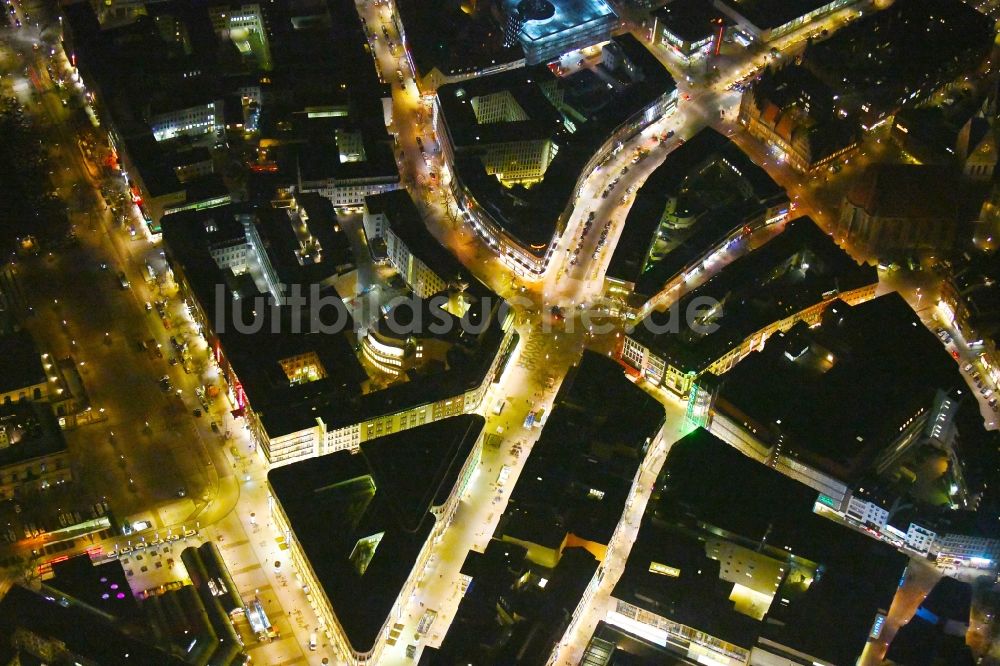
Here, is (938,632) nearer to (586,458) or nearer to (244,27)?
(586,458)

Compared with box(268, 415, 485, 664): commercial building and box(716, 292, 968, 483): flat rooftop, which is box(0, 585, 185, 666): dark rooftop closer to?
box(268, 415, 485, 664): commercial building

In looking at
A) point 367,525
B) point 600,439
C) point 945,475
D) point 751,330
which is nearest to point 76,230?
point 367,525

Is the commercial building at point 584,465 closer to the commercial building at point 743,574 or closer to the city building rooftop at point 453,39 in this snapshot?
the commercial building at point 743,574

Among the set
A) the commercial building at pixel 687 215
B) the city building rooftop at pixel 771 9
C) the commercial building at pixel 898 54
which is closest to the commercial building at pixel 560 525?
the commercial building at pixel 687 215

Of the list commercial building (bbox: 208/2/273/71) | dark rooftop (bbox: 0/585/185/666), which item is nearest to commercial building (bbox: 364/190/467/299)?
commercial building (bbox: 208/2/273/71)

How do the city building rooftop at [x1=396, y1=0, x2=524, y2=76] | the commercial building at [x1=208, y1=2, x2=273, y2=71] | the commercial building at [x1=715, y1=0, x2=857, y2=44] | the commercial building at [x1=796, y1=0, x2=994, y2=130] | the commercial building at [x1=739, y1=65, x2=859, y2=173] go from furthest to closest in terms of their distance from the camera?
the commercial building at [x1=715, y1=0, x2=857, y2=44], the commercial building at [x1=208, y1=2, x2=273, y2=71], the commercial building at [x1=796, y1=0, x2=994, y2=130], the city building rooftop at [x1=396, y1=0, x2=524, y2=76], the commercial building at [x1=739, y1=65, x2=859, y2=173]

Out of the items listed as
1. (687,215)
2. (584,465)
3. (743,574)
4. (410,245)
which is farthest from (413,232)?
(743,574)

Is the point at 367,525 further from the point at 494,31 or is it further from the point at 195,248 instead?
the point at 494,31

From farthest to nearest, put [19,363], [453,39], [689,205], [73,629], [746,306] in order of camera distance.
A: [453,39]
[689,205]
[746,306]
[19,363]
[73,629]
